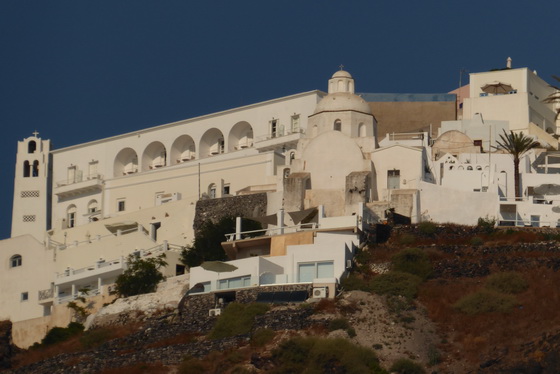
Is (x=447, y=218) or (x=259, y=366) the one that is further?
(x=447, y=218)

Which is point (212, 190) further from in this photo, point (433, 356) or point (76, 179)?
point (433, 356)

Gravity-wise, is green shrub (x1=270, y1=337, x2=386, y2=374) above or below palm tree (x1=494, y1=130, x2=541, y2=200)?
below

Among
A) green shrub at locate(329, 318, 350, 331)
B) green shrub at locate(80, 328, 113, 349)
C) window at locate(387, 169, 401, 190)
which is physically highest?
window at locate(387, 169, 401, 190)

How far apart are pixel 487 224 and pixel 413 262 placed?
5698 millimetres

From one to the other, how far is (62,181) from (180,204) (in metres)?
13.7

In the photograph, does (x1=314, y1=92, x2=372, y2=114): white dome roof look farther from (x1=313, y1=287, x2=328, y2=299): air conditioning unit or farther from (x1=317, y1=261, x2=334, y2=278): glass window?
(x1=313, y1=287, x2=328, y2=299): air conditioning unit

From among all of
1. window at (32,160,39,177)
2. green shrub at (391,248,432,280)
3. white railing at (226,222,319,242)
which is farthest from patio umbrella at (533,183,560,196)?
window at (32,160,39,177)

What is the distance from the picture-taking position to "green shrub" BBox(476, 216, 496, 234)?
216 ft

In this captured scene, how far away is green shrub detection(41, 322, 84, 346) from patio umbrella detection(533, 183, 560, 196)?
21.1 m

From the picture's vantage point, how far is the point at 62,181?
87188 millimetres

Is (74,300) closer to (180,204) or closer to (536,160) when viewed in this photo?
(180,204)

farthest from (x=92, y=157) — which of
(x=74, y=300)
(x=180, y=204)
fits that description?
(x=74, y=300)

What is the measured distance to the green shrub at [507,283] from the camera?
5888cm

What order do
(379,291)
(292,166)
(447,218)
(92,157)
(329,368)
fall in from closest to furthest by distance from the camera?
(329,368) < (379,291) < (447,218) < (292,166) < (92,157)
